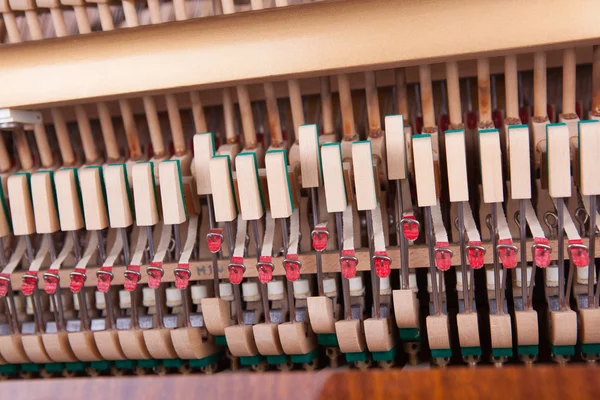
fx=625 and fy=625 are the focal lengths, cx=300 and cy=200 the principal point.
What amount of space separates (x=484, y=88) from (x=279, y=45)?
18.2 inches

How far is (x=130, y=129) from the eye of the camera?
1.54 metres

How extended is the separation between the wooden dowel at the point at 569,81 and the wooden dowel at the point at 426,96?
0.92 ft

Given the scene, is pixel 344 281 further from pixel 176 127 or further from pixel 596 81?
pixel 596 81

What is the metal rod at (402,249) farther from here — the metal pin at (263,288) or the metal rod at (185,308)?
the metal rod at (185,308)

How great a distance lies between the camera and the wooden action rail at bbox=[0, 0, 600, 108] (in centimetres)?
113

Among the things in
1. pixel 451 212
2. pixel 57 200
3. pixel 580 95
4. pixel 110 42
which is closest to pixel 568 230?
pixel 451 212

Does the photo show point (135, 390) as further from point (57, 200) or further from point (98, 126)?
point (98, 126)

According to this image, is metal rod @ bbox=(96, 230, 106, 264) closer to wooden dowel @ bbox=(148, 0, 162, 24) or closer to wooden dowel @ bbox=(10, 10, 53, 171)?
wooden dowel @ bbox=(10, 10, 53, 171)

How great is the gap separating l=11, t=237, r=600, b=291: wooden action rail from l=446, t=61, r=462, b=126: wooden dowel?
0.93 ft

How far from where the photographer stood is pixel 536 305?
4.90ft

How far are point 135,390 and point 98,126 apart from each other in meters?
0.90

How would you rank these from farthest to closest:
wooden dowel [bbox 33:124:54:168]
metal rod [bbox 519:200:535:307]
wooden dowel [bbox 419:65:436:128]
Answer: wooden dowel [bbox 33:124:54:168] → wooden dowel [bbox 419:65:436:128] → metal rod [bbox 519:200:535:307]

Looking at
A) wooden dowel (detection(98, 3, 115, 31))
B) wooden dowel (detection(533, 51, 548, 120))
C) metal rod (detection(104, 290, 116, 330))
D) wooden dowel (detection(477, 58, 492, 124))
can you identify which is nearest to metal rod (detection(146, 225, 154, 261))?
metal rod (detection(104, 290, 116, 330))

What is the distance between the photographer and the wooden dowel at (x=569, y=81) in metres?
1.32
